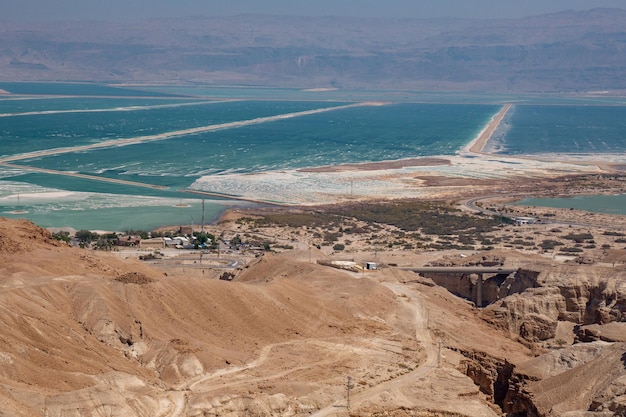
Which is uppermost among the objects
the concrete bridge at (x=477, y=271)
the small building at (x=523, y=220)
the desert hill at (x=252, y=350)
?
the desert hill at (x=252, y=350)

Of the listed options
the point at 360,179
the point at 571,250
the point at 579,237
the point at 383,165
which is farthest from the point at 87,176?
the point at 571,250

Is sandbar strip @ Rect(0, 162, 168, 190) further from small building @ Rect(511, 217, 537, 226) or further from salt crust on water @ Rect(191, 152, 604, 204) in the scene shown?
small building @ Rect(511, 217, 537, 226)

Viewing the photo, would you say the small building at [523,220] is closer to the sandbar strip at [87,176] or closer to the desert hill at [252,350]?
the sandbar strip at [87,176]

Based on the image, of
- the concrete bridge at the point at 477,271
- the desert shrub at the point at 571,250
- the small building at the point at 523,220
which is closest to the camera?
the concrete bridge at the point at 477,271

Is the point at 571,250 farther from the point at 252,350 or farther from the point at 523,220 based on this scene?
the point at 252,350

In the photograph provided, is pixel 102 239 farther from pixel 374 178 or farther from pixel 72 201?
pixel 374 178

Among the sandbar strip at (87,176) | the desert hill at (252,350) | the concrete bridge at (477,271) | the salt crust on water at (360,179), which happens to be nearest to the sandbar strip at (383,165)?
the salt crust on water at (360,179)

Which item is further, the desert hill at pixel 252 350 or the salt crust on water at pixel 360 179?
the salt crust on water at pixel 360 179

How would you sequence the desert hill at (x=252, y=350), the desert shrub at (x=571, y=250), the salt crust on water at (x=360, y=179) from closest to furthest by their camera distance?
the desert hill at (x=252, y=350) → the desert shrub at (x=571, y=250) → the salt crust on water at (x=360, y=179)

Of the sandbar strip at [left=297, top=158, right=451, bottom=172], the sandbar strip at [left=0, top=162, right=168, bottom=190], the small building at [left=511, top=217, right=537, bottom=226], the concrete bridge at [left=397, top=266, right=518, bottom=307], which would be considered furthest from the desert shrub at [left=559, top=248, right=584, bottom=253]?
the sandbar strip at [left=297, top=158, right=451, bottom=172]
